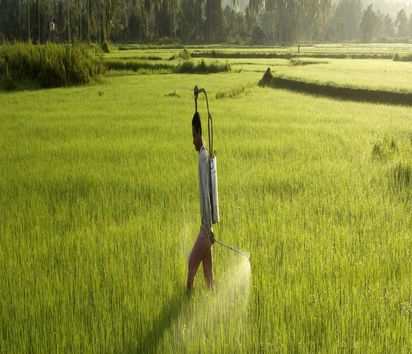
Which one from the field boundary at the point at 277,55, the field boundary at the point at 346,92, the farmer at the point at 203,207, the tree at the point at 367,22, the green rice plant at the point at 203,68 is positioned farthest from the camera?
the tree at the point at 367,22

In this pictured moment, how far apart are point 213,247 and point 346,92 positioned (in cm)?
1450

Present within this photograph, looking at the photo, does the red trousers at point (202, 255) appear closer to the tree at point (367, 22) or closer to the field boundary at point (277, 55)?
the field boundary at point (277, 55)

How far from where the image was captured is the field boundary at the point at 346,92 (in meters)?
16.0

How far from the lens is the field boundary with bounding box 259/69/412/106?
16000 millimetres

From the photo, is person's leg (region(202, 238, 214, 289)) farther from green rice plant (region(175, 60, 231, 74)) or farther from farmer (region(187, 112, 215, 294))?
green rice plant (region(175, 60, 231, 74))

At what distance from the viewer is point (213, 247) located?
4246 millimetres

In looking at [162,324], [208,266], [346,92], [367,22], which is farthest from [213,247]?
[367,22]

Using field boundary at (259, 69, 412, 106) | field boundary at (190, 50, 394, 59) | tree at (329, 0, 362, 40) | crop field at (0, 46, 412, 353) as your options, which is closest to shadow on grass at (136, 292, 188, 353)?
crop field at (0, 46, 412, 353)

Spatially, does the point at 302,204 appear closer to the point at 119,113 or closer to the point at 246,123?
the point at 246,123

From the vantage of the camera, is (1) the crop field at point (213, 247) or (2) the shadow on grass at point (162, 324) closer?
(2) the shadow on grass at point (162, 324)

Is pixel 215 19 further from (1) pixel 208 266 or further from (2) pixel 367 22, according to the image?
(1) pixel 208 266

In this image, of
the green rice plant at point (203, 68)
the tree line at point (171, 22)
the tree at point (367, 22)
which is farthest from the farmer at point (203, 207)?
the tree at point (367, 22)

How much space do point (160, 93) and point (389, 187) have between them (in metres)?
12.0

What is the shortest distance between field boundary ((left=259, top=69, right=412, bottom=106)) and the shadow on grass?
14.3 meters
